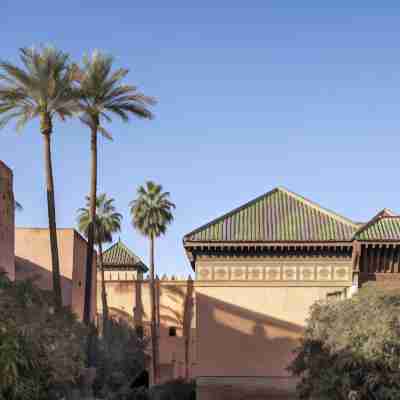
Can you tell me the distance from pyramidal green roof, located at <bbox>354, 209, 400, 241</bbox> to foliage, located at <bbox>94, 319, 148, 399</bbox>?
13533 millimetres

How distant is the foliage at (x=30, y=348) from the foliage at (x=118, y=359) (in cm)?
1744

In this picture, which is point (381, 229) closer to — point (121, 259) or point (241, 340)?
point (241, 340)

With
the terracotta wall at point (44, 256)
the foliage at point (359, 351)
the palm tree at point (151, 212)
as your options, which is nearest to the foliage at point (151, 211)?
the palm tree at point (151, 212)

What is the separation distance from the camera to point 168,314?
181 feet

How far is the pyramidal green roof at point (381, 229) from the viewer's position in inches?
1254

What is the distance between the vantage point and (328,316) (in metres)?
25.5

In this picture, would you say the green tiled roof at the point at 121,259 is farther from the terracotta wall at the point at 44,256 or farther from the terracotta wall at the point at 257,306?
the terracotta wall at the point at 257,306

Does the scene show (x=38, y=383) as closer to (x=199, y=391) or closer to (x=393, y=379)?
(x=393, y=379)

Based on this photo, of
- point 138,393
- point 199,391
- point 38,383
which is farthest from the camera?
point 138,393

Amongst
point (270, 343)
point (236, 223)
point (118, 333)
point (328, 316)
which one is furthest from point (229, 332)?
point (118, 333)

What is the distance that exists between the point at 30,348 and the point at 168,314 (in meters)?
39.8

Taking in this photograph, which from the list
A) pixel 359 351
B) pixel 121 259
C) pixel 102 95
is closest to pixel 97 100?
pixel 102 95

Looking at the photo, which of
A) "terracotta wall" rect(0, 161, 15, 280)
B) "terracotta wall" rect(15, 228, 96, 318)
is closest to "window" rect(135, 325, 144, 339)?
"terracotta wall" rect(15, 228, 96, 318)

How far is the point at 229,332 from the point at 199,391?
2.77m
